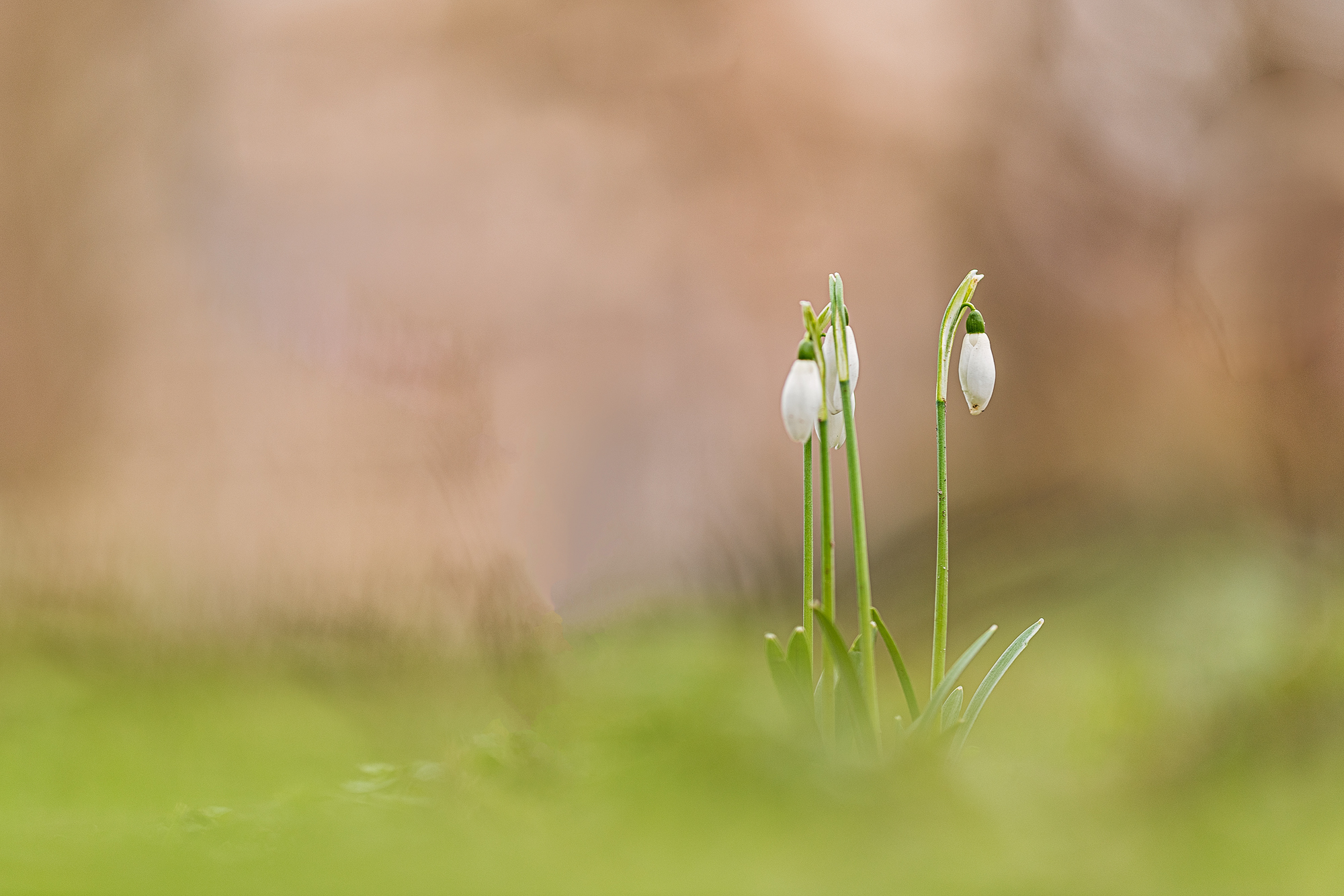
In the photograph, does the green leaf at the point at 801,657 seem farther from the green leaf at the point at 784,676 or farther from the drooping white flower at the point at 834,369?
the drooping white flower at the point at 834,369

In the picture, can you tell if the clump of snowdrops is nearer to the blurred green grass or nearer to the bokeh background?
the blurred green grass

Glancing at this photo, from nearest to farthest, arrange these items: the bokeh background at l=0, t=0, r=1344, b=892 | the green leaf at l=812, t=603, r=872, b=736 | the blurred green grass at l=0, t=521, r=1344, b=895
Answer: the blurred green grass at l=0, t=521, r=1344, b=895, the green leaf at l=812, t=603, r=872, b=736, the bokeh background at l=0, t=0, r=1344, b=892

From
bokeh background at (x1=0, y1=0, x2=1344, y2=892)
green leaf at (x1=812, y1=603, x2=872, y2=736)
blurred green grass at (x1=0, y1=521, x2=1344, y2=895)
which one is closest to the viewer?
blurred green grass at (x1=0, y1=521, x2=1344, y2=895)

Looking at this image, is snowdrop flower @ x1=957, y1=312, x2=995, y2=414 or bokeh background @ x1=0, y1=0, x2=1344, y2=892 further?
bokeh background @ x1=0, y1=0, x2=1344, y2=892

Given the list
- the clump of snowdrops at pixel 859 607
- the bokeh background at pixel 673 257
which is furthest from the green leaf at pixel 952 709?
the bokeh background at pixel 673 257

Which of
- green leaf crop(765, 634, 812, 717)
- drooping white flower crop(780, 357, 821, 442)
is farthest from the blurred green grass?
drooping white flower crop(780, 357, 821, 442)

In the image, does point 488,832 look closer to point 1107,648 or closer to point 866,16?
point 1107,648


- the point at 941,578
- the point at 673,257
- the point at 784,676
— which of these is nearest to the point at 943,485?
the point at 941,578
